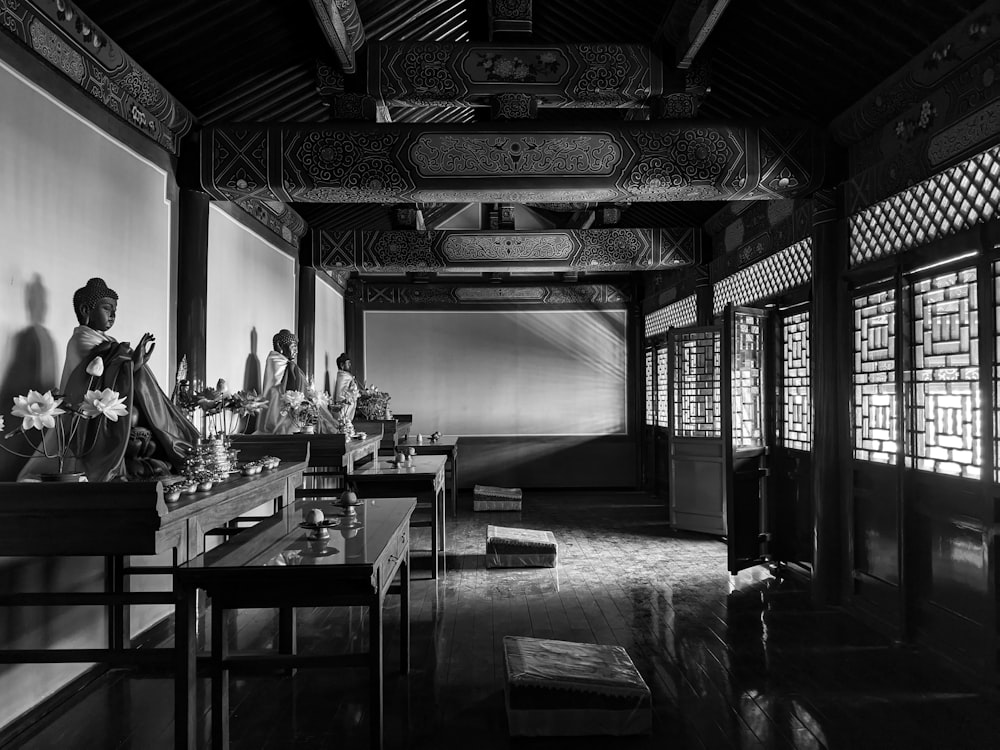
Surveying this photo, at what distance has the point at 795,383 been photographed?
5445 millimetres

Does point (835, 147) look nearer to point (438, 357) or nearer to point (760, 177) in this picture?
point (760, 177)

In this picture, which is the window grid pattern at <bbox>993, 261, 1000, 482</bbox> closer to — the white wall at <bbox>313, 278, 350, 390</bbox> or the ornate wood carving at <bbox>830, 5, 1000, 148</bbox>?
the ornate wood carving at <bbox>830, 5, 1000, 148</bbox>

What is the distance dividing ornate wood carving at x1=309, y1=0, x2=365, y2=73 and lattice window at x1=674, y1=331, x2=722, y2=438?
165 inches

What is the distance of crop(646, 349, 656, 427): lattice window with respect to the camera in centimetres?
974

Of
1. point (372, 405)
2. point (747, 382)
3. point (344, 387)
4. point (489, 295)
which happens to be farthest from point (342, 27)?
A: point (489, 295)

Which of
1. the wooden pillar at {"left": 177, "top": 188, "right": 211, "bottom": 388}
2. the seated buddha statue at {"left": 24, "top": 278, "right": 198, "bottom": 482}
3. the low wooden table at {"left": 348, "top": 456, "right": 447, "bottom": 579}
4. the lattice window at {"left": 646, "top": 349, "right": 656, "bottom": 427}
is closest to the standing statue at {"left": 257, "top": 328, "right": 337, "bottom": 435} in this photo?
the low wooden table at {"left": 348, "top": 456, "right": 447, "bottom": 579}

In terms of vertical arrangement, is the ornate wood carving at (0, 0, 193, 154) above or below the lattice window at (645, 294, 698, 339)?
above

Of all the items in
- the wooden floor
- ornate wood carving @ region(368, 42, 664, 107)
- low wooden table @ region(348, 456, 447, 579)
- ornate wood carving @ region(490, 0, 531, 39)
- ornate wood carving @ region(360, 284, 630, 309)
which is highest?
ornate wood carving @ region(490, 0, 531, 39)

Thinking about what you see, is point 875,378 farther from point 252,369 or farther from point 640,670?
point 252,369

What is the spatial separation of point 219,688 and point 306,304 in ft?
17.1

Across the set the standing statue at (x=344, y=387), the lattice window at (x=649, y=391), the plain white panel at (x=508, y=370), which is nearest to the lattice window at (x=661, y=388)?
the lattice window at (x=649, y=391)

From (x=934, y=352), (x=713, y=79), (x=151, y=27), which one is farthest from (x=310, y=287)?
(x=934, y=352)

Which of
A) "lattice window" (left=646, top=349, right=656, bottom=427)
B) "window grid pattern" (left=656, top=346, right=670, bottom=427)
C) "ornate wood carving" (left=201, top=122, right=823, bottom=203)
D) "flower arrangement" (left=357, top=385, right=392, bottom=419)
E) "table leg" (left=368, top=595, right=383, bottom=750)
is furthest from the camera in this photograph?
"lattice window" (left=646, top=349, right=656, bottom=427)

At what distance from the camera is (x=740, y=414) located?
18.4 feet
